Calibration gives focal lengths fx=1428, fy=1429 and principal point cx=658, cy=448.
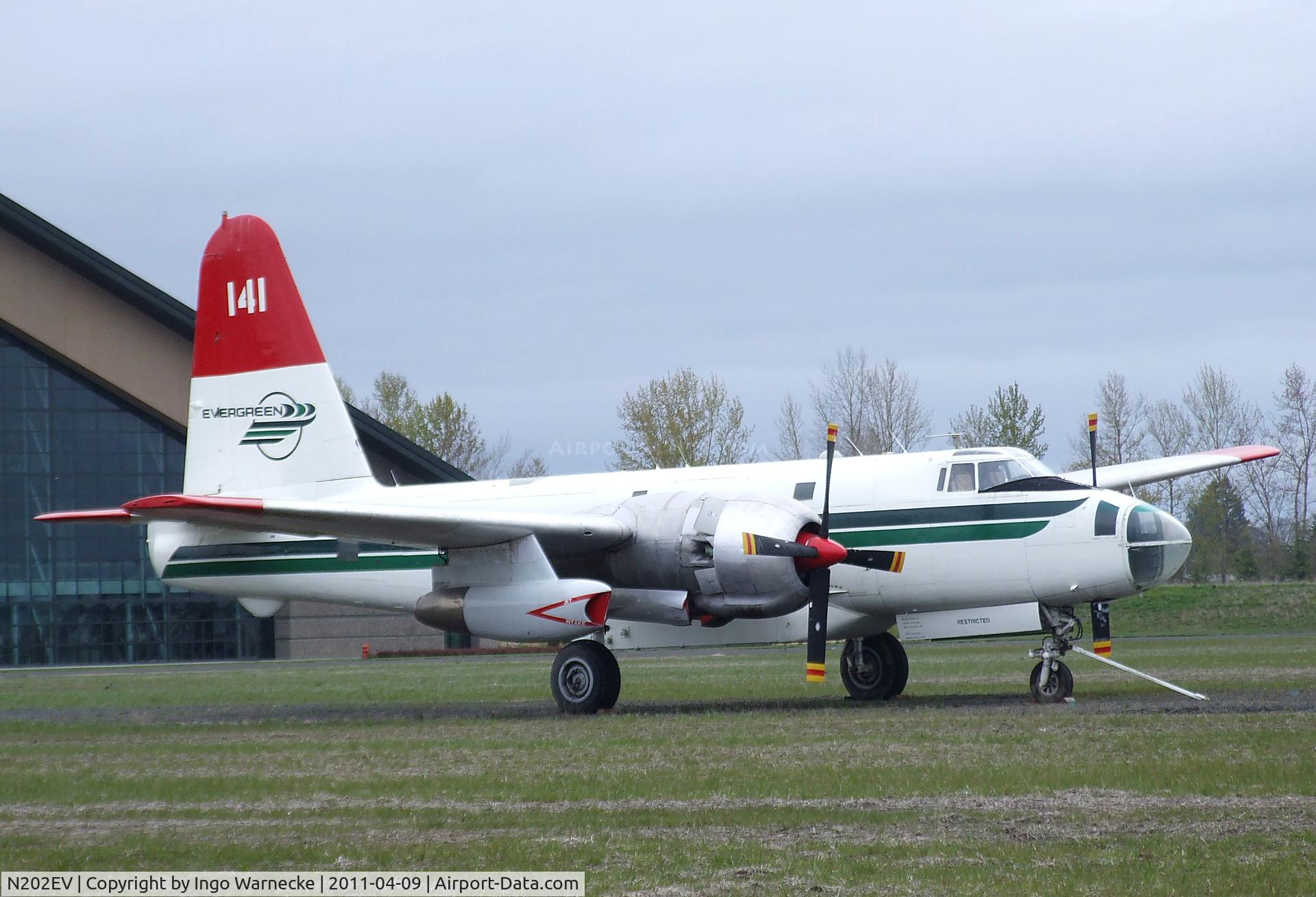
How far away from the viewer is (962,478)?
1967cm

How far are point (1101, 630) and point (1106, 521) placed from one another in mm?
2158

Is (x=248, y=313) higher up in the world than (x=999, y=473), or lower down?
higher up

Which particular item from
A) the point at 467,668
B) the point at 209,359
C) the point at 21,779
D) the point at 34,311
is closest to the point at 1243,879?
the point at 21,779

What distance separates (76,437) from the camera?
48.6 metres

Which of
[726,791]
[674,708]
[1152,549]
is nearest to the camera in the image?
[726,791]

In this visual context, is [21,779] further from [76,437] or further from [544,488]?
[76,437]

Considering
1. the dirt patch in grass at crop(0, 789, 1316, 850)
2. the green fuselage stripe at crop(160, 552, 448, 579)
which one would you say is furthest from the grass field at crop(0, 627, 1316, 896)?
the green fuselage stripe at crop(160, 552, 448, 579)

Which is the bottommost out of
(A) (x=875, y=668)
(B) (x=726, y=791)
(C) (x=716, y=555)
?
(B) (x=726, y=791)

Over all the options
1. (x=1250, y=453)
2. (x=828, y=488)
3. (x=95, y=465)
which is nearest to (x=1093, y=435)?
(x=828, y=488)

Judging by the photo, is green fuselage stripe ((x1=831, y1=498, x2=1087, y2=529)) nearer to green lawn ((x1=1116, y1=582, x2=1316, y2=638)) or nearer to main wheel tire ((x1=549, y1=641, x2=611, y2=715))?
main wheel tire ((x1=549, y1=641, x2=611, y2=715))

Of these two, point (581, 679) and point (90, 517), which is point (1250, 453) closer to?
point (581, 679)

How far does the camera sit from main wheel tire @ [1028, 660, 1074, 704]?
18781 mm

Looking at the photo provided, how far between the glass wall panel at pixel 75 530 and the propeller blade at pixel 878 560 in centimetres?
3444
